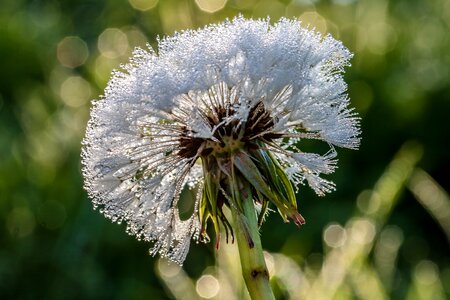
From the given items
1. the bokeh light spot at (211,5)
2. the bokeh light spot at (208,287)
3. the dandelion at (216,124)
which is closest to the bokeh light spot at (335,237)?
the bokeh light spot at (208,287)

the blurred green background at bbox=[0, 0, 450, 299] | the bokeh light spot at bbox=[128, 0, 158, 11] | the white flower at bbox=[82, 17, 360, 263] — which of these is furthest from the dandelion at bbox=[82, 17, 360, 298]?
the bokeh light spot at bbox=[128, 0, 158, 11]

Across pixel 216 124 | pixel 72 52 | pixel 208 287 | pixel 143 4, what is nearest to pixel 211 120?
pixel 216 124

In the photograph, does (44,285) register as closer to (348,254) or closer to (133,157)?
(348,254)

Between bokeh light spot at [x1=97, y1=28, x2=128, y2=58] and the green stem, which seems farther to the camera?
bokeh light spot at [x1=97, y1=28, x2=128, y2=58]

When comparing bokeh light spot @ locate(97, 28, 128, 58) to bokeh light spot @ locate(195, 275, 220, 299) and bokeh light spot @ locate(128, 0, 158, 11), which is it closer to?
bokeh light spot @ locate(128, 0, 158, 11)

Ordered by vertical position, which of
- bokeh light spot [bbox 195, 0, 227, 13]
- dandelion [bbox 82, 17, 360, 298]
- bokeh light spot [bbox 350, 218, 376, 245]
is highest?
bokeh light spot [bbox 195, 0, 227, 13]

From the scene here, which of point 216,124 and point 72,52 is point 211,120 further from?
point 72,52

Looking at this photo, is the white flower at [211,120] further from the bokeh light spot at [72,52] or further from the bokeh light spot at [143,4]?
the bokeh light spot at [143,4]
